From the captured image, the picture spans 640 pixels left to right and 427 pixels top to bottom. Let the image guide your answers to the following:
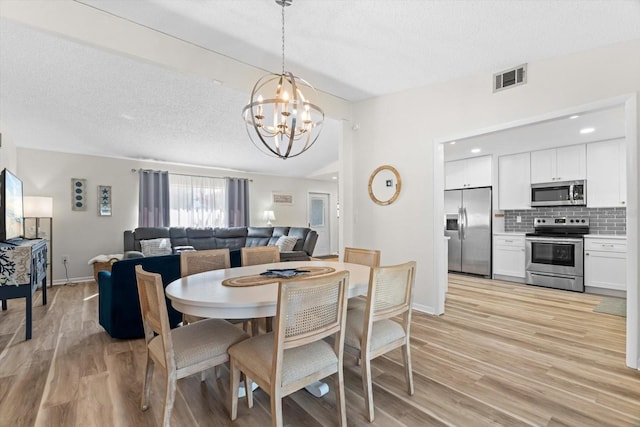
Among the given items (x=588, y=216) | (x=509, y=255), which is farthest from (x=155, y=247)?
(x=588, y=216)

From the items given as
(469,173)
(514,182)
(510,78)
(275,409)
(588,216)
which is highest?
(510,78)

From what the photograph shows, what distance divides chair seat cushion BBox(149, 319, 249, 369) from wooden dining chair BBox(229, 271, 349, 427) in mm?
89

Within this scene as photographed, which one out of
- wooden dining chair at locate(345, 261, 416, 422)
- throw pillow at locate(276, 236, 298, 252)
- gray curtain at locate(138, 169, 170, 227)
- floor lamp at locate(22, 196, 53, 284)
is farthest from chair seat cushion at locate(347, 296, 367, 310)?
gray curtain at locate(138, 169, 170, 227)

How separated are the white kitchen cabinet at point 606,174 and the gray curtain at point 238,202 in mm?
6509

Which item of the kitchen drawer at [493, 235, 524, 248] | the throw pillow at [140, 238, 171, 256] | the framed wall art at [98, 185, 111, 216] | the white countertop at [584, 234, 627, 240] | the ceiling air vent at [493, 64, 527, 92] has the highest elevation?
the ceiling air vent at [493, 64, 527, 92]

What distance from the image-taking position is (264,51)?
2850 millimetres

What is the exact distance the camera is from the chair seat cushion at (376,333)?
1.76m

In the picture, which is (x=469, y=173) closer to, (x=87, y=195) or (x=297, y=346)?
(x=297, y=346)

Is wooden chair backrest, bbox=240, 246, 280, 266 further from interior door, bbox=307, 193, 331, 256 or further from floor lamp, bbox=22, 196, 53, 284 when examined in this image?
interior door, bbox=307, 193, 331, 256

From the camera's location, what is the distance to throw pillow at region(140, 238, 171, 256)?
5.28 meters

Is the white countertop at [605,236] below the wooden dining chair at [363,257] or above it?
above

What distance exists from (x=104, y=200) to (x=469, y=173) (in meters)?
6.96

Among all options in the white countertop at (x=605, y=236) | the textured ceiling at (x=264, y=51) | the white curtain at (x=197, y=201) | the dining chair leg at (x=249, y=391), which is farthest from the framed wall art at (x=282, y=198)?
the dining chair leg at (x=249, y=391)

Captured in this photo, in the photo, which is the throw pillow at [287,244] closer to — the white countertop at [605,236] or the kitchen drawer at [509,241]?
the kitchen drawer at [509,241]
